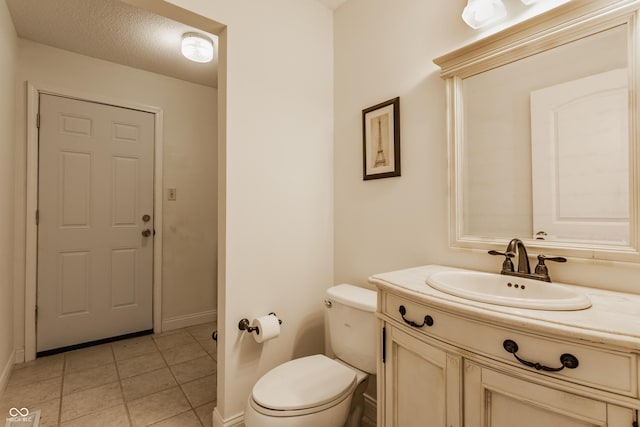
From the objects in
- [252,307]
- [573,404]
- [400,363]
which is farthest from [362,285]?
[573,404]

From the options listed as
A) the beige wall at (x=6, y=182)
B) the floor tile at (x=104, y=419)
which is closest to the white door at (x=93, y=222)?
the beige wall at (x=6, y=182)

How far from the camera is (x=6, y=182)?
78.5 inches

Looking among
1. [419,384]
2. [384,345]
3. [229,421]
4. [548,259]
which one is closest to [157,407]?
[229,421]

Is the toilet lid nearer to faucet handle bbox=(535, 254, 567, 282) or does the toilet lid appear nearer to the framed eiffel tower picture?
faucet handle bbox=(535, 254, 567, 282)

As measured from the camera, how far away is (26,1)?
188cm

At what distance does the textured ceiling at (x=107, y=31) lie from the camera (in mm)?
1934

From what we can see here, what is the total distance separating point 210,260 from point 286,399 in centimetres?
224

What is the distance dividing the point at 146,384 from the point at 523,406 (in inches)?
85.1

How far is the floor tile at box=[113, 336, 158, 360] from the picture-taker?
241 centimetres

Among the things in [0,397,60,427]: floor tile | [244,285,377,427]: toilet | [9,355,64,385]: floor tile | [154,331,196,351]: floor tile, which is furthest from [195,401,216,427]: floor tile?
[9,355,64,385]: floor tile

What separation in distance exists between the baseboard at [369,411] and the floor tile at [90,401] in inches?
56.5

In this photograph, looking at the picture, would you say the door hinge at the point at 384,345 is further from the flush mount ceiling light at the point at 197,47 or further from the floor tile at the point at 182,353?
the flush mount ceiling light at the point at 197,47

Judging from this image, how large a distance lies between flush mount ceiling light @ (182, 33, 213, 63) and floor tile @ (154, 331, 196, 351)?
90.8 inches

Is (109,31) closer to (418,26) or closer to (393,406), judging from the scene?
(418,26)
